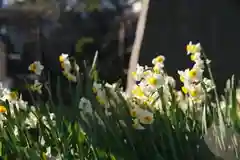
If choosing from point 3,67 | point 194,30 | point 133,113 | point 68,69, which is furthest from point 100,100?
point 3,67

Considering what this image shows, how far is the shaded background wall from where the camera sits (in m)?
3.43

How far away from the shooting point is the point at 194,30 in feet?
11.4

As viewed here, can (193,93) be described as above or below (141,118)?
above

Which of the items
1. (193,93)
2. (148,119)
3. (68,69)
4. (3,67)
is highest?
(3,67)

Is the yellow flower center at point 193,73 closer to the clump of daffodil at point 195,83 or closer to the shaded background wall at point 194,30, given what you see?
the clump of daffodil at point 195,83

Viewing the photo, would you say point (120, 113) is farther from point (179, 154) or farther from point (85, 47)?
point (85, 47)

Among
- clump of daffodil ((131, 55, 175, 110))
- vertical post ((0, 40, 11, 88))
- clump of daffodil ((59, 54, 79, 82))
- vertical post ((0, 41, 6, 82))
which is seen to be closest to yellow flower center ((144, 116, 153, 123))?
clump of daffodil ((131, 55, 175, 110))

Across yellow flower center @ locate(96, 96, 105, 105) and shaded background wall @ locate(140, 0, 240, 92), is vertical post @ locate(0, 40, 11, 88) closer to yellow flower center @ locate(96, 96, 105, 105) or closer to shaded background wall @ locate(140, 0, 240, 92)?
shaded background wall @ locate(140, 0, 240, 92)

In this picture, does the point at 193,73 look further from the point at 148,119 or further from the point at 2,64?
the point at 2,64

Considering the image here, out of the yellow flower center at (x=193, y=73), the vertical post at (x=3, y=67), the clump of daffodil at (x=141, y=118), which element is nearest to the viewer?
the clump of daffodil at (x=141, y=118)

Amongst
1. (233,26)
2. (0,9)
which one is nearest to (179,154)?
(233,26)

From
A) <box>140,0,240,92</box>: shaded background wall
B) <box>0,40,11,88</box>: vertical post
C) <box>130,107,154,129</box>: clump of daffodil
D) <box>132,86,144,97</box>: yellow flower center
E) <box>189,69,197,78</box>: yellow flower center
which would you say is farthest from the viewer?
<box>0,40,11,88</box>: vertical post

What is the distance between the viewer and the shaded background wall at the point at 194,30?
3.43 meters

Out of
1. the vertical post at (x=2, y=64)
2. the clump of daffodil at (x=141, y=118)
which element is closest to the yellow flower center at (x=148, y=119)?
the clump of daffodil at (x=141, y=118)
